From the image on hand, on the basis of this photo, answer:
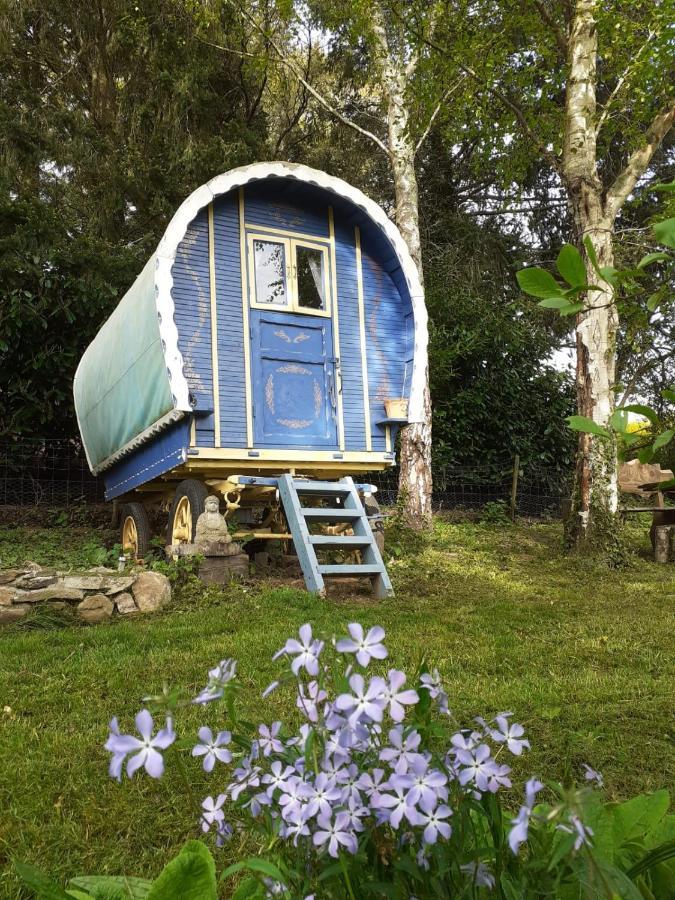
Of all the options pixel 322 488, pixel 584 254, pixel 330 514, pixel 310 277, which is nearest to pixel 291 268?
pixel 310 277

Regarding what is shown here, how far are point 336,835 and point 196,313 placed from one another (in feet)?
19.3

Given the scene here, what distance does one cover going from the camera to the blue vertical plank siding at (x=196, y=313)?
6098 mm

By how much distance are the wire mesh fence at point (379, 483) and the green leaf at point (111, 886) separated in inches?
354

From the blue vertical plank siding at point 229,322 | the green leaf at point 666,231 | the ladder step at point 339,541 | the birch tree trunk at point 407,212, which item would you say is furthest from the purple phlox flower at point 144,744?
the birch tree trunk at point 407,212

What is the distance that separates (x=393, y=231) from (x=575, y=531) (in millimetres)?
3510

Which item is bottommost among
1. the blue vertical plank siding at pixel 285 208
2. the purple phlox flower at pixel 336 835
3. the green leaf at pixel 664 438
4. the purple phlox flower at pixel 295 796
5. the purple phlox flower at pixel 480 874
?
the purple phlox flower at pixel 480 874

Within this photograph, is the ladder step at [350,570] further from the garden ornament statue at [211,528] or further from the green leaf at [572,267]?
the green leaf at [572,267]

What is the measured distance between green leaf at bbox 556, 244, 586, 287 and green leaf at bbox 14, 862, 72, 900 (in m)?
0.85

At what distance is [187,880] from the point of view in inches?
36.3

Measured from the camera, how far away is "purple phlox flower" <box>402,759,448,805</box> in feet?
2.36

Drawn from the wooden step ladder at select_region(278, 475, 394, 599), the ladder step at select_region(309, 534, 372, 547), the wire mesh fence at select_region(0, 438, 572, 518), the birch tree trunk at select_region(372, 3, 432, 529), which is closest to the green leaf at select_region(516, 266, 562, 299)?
the wooden step ladder at select_region(278, 475, 394, 599)

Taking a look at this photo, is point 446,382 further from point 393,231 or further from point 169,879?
point 169,879

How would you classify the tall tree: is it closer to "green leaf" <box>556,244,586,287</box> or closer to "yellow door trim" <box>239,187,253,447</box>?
"yellow door trim" <box>239,187,253,447</box>

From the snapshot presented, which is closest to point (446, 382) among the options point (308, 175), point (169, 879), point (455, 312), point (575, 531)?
point (455, 312)
